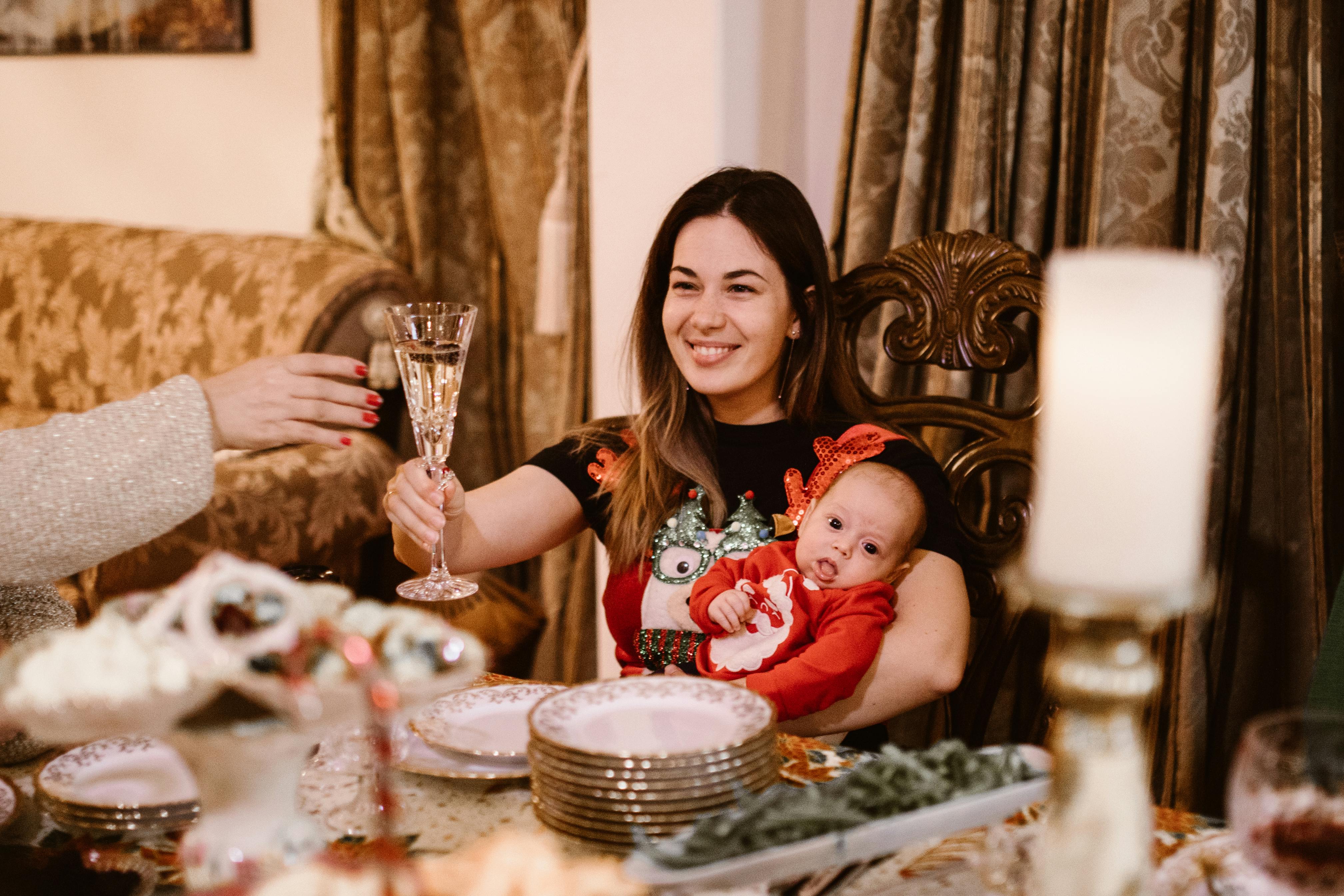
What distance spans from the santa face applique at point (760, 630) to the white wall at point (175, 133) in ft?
8.89

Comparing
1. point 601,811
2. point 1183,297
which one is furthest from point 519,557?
point 1183,297

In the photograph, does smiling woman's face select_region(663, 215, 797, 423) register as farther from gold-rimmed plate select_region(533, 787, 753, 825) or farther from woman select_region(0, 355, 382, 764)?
gold-rimmed plate select_region(533, 787, 753, 825)

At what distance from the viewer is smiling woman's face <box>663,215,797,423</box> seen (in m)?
1.73

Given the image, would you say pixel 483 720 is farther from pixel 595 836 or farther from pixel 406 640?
pixel 406 640

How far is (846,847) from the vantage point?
0.72m

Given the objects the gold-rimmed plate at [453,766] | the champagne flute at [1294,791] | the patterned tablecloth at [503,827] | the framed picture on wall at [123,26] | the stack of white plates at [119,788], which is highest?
the framed picture on wall at [123,26]

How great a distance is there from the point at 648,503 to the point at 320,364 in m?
0.57

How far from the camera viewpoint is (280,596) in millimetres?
692

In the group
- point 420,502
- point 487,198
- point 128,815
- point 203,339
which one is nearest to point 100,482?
point 128,815

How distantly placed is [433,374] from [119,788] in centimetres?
54

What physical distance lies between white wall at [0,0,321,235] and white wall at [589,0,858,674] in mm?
1639

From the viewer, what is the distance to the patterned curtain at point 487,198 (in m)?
3.04

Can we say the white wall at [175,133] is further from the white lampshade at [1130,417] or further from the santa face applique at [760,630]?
the white lampshade at [1130,417]

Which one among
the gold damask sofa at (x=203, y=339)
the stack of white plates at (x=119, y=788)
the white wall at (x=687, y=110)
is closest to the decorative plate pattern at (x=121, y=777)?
the stack of white plates at (x=119, y=788)
